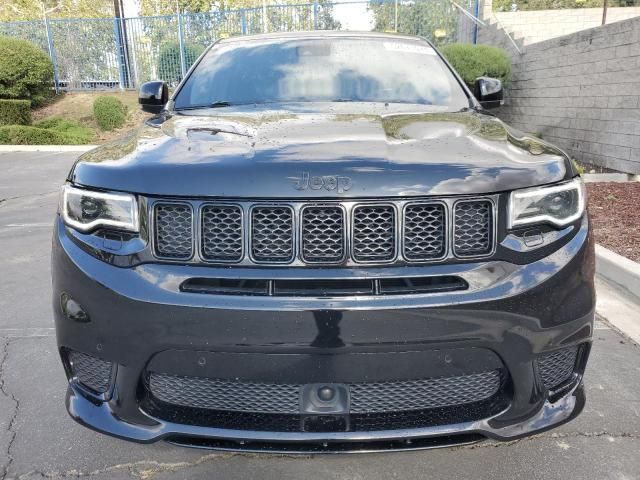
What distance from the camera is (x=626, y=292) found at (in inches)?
151

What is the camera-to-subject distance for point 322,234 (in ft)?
5.32

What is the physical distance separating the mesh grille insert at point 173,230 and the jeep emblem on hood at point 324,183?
349 mm

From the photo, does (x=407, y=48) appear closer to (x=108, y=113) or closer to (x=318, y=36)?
(x=318, y=36)

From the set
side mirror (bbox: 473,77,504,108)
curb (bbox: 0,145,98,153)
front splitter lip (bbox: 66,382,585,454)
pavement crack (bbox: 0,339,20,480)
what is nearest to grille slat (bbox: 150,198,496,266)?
front splitter lip (bbox: 66,382,585,454)

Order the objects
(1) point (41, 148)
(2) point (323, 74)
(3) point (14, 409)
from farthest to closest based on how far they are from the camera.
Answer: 1. (1) point (41, 148)
2. (2) point (323, 74)
3. (3) point (14, 409)

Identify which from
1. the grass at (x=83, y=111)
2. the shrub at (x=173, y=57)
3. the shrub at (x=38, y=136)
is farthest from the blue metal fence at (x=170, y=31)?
the shrub at (x=38, y=136)

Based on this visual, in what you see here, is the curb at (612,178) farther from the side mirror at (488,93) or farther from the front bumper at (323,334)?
the front bumper at (323,334)

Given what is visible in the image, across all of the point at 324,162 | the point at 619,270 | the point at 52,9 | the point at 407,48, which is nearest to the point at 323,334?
the point at 324,162

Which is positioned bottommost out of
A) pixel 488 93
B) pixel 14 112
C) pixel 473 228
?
pixel 14 112

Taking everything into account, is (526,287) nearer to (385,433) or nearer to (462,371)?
(462,371)

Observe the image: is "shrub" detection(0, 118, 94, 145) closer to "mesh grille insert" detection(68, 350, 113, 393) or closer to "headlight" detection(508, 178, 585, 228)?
"mesh grille insert" detection(68, 350, 113, 393)

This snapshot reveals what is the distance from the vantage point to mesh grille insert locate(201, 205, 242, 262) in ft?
5.36

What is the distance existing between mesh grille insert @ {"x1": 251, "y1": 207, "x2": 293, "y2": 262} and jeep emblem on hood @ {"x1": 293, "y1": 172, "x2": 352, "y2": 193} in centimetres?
9

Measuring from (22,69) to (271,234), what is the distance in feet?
61.5
